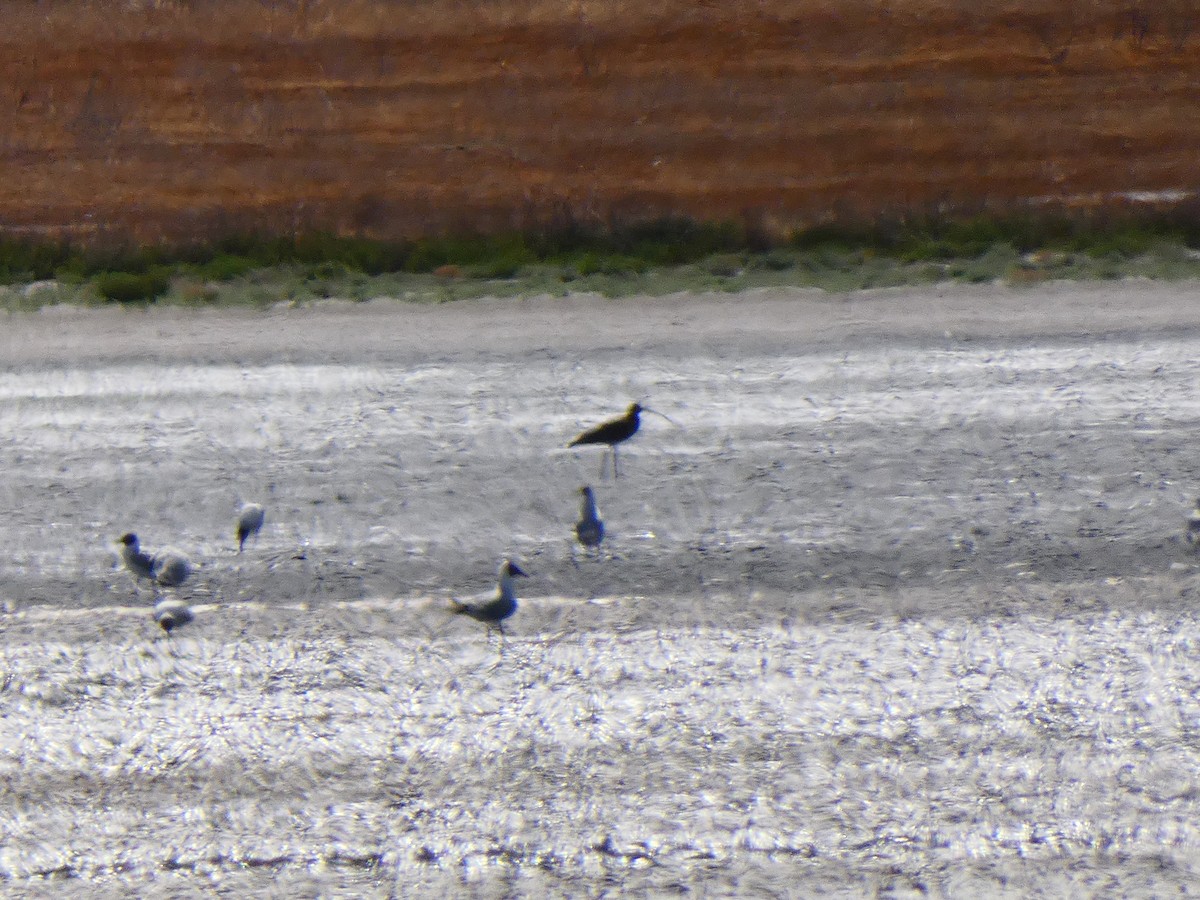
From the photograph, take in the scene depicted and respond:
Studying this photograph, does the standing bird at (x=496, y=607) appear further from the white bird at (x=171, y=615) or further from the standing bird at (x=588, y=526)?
the white bird at (x=171, y=615)

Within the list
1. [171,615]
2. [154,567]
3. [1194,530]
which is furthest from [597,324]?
[1194,530]

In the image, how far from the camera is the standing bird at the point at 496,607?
462 centimetres

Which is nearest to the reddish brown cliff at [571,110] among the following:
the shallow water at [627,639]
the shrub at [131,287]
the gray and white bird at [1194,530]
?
the shrub at [131,287]

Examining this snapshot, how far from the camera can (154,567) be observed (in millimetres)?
5109

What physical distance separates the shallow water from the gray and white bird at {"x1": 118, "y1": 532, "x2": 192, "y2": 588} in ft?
0.53

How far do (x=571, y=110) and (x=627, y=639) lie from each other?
6.05 meters

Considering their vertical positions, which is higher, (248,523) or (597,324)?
(597,324)

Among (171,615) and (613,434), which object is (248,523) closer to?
(171,615)

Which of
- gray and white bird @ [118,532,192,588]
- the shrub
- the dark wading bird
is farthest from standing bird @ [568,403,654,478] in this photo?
the shrub

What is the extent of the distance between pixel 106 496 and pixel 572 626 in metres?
2.72

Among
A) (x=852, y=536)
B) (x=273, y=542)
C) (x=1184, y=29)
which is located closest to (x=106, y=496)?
(x=273, y=542)

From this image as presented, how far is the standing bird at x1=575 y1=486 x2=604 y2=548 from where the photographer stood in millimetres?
5141

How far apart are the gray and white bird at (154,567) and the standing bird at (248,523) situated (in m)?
0.27

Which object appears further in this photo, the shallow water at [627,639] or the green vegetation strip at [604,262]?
the green vegetation strip at [604,262]
